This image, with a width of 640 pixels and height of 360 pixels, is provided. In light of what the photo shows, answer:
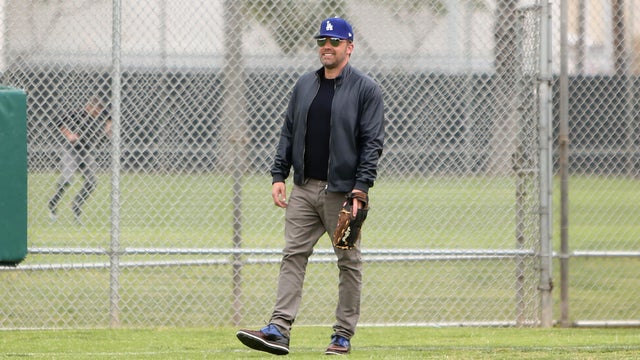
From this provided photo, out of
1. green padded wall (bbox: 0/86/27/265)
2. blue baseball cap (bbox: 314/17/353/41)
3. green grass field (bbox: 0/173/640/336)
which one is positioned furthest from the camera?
green grass field (bbox: 0/173/640/336)

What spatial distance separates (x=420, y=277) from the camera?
32.3 feet

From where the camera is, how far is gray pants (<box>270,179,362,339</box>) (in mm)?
6660

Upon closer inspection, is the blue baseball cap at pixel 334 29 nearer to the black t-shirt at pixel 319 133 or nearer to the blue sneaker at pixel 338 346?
the black t-shirt at pixel 319 133

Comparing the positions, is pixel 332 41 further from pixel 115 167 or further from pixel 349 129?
pixel 115 167

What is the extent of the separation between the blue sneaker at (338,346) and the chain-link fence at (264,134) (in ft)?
4.57

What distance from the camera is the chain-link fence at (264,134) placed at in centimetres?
820

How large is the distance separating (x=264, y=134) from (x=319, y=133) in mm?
1936

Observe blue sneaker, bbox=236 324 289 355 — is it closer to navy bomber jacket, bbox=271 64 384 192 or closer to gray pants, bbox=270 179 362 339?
gray pants, bbox=270 179 362 339

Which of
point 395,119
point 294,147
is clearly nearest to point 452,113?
point 395,119

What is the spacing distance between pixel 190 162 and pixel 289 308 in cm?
215

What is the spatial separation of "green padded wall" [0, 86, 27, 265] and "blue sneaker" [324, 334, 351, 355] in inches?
86.8

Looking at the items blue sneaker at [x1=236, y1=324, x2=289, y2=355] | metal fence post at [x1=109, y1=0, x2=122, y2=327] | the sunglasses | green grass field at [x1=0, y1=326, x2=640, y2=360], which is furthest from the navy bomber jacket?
metal fence post at [x1=109, y1=0, x2=122, y2=327]

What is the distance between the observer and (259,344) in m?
6.41

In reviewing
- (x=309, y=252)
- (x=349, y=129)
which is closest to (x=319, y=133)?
(x=349, y=129)
